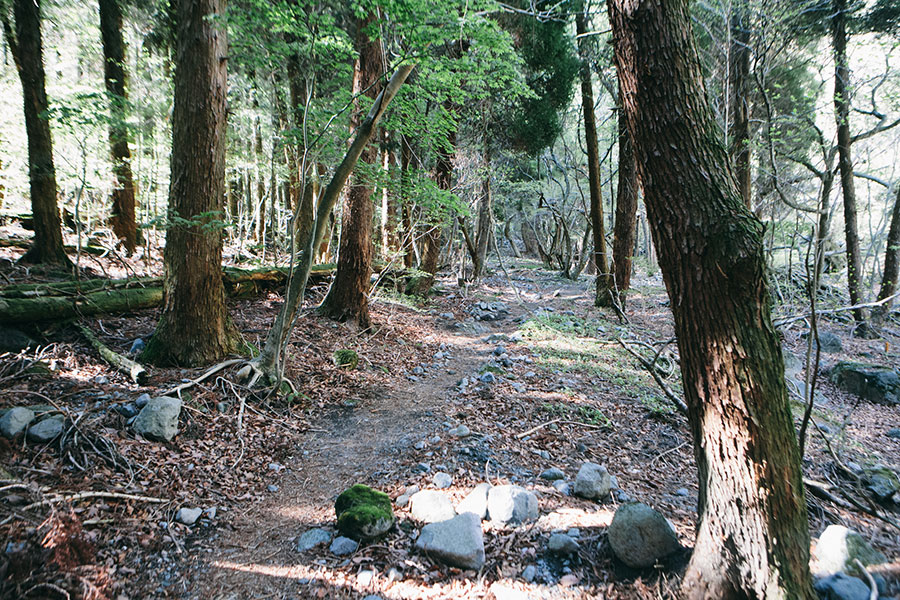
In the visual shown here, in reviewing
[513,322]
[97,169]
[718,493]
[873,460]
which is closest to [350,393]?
[718,493]

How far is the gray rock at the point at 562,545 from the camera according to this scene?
271cm

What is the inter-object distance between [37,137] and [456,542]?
9772mm

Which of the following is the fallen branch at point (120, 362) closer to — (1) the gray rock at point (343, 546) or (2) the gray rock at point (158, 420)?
(2) the gray rock at point (158, 420)

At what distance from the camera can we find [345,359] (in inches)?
248

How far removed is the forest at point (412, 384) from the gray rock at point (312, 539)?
0.5 inches

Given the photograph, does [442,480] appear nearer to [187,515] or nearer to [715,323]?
[187,515]

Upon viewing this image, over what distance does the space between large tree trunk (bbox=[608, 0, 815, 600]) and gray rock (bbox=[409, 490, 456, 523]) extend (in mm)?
1522

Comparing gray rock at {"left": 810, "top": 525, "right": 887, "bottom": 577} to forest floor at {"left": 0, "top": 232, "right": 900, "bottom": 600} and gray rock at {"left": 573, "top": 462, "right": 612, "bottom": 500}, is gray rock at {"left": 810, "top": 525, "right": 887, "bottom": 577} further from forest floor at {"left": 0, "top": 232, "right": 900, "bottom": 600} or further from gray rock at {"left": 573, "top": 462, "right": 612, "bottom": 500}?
gray rock at {"left": 573, "top": 462, "right": 612, "bottom": 500}

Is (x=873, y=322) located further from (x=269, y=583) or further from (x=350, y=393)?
(x=269, y=583)

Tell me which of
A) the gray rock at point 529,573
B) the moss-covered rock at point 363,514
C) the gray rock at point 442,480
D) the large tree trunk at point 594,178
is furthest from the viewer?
the large tree trunk at point 594,178

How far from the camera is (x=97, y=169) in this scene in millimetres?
9281

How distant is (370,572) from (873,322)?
48.2 feet

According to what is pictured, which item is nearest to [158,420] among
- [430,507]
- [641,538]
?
[430,507]

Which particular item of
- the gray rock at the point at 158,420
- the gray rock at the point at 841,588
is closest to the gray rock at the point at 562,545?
the gray rock at the point at 841,588
